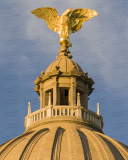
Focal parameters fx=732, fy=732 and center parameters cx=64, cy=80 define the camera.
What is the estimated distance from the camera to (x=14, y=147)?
72688 mm

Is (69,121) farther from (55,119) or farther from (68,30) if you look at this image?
(68,30)

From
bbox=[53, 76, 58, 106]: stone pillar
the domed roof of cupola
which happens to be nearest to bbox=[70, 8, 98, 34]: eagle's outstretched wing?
the domed roof of cupola

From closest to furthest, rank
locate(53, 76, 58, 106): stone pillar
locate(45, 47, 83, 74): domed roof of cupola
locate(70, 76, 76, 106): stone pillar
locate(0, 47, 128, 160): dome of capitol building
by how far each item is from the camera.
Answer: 1. locate(0, 47, 128, 160): dome of capitol building
2. locate(53, 76, 58, 106): stone pillar
3. locate(70, 76, 76, 106): stone pillar
4. locate(45, 47, 83, 74): domed roof of cupola

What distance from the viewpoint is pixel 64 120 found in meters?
77.1

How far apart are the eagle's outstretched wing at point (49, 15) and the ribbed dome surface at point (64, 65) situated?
6.14 meters

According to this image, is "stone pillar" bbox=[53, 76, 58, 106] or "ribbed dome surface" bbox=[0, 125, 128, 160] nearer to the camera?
"ribbed dome surface" bbox=[0, 125, 128, 160]

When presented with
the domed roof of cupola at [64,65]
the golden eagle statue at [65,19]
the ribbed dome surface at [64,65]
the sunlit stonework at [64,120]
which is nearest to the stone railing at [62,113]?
the sunlit stonework at [64,120]

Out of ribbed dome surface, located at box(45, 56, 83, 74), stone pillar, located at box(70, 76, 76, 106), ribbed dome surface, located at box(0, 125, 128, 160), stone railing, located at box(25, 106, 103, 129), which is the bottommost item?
ribbed dome surface, located at box(0, 125, 128, 160)

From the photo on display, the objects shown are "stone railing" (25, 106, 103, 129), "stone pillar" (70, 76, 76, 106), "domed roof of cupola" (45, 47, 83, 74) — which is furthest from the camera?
"domed roof of cupola" (45, 47, 83, 74)

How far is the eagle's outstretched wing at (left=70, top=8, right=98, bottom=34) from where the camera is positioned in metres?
88.3

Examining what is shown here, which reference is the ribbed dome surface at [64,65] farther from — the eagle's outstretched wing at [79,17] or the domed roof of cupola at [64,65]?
the eagle's outstretched wing at [79,17]

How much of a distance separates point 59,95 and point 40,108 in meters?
2.73

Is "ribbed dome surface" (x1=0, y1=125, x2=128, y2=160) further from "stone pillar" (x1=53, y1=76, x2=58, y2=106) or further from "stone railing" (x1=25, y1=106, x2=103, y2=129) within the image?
"stone pillar" (x1=53, y1=76, x2=58, y2=106)

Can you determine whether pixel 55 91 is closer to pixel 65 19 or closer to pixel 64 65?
pixel 64 65
